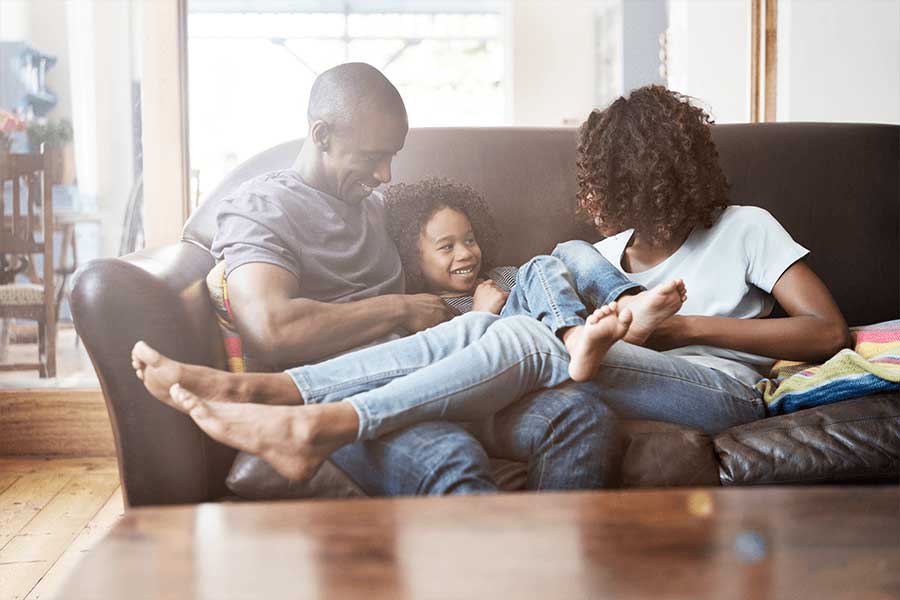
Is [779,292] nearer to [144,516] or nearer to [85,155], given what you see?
[144,516]

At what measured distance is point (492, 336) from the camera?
1.17 meters

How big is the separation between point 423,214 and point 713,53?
3.41 ft

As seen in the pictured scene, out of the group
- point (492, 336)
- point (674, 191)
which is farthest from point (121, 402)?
point (674, 191)

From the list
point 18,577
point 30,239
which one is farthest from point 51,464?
point 18,577

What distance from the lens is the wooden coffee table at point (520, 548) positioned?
0.67m

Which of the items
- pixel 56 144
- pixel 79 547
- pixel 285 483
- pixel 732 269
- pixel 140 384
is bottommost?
pixel 79 547

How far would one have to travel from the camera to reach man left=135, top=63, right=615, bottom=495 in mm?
1051

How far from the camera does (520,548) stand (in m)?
0.73

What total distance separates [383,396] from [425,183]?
1.75ft

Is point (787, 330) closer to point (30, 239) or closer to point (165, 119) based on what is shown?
point (165, 119)

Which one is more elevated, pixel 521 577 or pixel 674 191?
pixel 674 191

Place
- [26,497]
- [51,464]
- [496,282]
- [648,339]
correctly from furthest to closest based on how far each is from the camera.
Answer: [51,464]
[26,497]
[496,282]
[648,339]

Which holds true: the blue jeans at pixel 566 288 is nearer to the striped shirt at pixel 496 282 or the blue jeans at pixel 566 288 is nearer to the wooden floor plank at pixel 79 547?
the striped shirt at pixel 496 282

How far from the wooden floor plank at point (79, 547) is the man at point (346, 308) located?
1.23 ft
